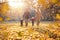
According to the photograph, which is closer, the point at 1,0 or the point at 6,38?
the point at 6,38

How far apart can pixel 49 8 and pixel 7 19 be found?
1299 mm

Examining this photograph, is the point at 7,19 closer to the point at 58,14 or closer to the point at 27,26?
the point at 27,26

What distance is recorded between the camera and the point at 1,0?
4.11 metres

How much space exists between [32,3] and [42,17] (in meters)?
0.51

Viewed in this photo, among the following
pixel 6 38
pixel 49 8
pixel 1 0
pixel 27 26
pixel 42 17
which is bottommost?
pixel 6 38

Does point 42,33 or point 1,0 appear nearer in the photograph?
point 42,33

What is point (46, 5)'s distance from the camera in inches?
157

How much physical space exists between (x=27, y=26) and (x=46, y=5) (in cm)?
84

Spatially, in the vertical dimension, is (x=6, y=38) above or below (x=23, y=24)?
below

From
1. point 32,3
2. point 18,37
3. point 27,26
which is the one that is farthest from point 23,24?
point 32,3

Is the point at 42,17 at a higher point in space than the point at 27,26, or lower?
higher

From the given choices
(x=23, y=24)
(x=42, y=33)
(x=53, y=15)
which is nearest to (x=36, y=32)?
(x=42, y=33)

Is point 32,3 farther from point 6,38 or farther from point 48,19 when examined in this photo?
point 6,38

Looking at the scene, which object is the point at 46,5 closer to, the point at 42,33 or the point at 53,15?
the point at 53,15
